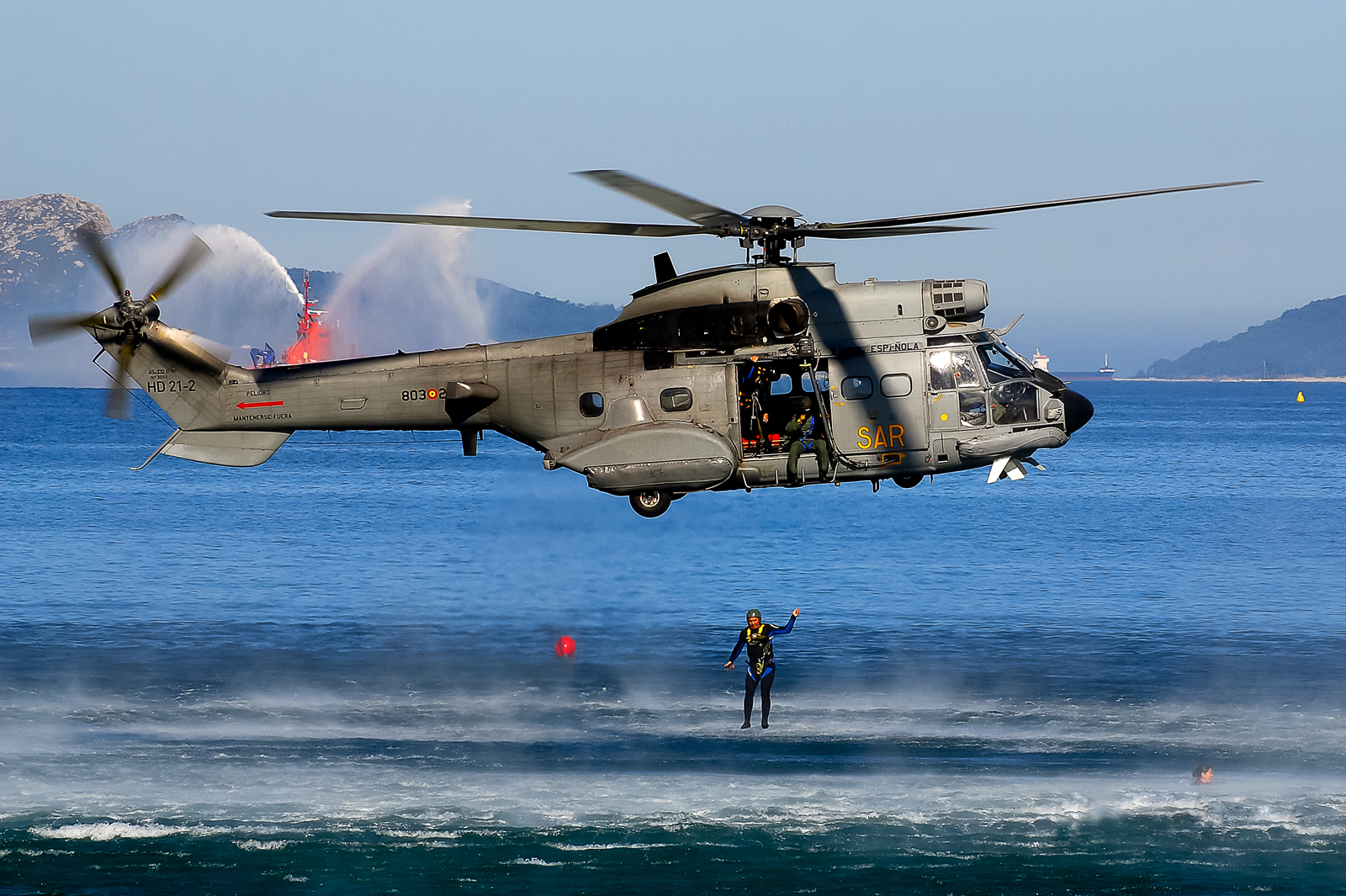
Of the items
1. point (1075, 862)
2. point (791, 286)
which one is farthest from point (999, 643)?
point (791, 286)

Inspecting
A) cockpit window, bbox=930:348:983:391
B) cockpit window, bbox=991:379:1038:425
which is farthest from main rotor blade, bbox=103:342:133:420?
cockpit window, bbox=991:379:1038:425

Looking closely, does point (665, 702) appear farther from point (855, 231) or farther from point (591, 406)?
point (855, 231)

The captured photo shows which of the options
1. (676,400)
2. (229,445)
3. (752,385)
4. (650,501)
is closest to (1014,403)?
(752,385)

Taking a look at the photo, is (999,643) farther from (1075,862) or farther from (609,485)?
(609,485)

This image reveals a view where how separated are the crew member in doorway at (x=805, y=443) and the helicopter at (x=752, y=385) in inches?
1.5

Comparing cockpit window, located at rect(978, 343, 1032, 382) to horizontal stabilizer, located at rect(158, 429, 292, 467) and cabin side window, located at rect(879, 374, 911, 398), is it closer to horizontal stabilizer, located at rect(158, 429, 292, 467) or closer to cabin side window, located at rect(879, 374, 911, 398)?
cabin side window, located at rect(879, 374, 911, 398)

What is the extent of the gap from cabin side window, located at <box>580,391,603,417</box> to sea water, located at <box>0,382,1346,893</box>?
1998cm

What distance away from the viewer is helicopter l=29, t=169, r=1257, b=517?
25.9m

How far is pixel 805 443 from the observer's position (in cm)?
2603

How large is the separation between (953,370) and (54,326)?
1950 centimetres

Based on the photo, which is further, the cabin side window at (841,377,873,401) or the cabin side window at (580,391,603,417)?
the cabin side window at (580,391,603,417)

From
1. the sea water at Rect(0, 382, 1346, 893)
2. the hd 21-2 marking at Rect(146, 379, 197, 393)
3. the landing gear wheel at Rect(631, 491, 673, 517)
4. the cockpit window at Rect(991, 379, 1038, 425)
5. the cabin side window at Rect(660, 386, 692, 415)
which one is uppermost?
the hd 21-2 marking at Rect(146, 379, 197, 393)

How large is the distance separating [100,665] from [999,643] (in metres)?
48.6

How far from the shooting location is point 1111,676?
64750 millimetres
